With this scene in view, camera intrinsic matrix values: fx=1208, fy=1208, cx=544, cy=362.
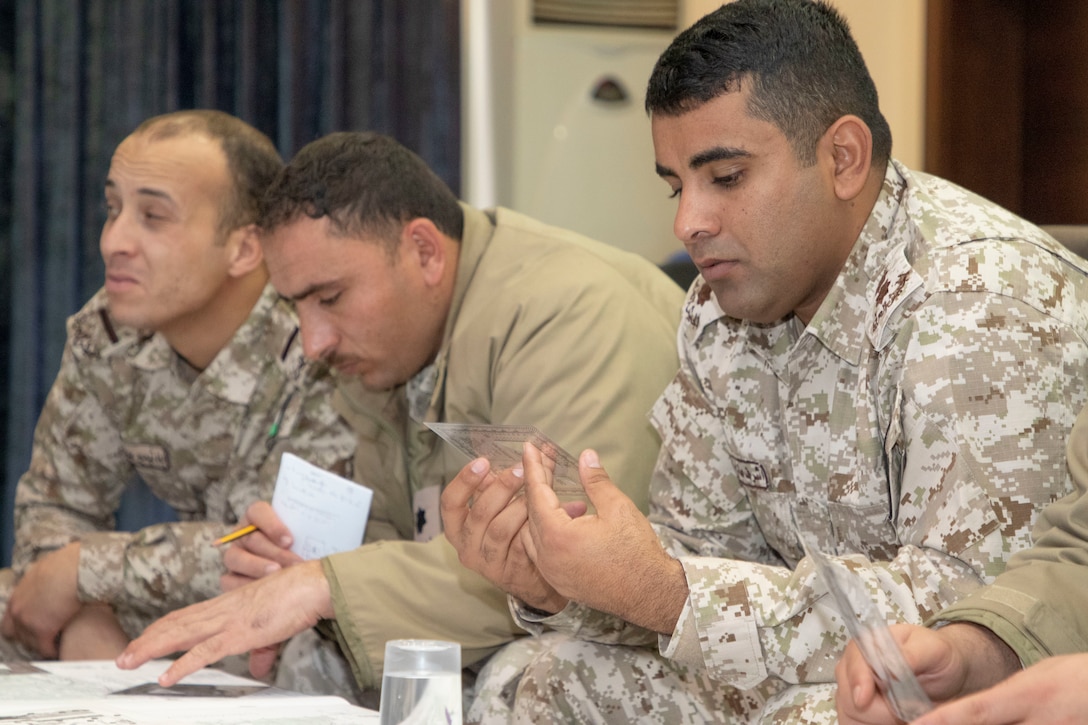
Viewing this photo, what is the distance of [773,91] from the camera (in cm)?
141

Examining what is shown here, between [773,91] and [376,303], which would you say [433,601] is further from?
[773,91]

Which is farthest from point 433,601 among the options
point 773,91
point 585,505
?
point 773,91

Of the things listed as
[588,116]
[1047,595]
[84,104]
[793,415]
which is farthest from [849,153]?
[84,104]

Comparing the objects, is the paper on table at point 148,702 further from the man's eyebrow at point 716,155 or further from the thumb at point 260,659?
the man's eyebrow at point 716,155

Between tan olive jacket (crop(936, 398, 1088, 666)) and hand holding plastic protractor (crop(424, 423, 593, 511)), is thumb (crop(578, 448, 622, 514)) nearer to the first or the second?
hand holding plastic protractor (crop(424, 423, 593, 511))

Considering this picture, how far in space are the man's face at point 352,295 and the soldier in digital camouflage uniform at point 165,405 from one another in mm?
232

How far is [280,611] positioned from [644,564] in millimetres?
623

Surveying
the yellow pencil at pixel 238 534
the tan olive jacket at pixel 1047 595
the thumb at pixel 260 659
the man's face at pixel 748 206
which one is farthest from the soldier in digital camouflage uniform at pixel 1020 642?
the yellow pencil at pixel 238 534

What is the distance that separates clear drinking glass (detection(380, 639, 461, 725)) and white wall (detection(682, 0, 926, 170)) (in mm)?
2440

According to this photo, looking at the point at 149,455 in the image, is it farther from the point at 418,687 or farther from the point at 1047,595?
the point at 1047,595

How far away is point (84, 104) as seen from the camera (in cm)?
373

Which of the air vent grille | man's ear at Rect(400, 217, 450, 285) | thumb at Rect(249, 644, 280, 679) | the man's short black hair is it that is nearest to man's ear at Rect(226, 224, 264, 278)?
man's ear at Rect(400, 217, 450, 285)

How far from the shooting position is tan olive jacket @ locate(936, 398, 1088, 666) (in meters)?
0.98

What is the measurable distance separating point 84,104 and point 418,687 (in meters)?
3.18
